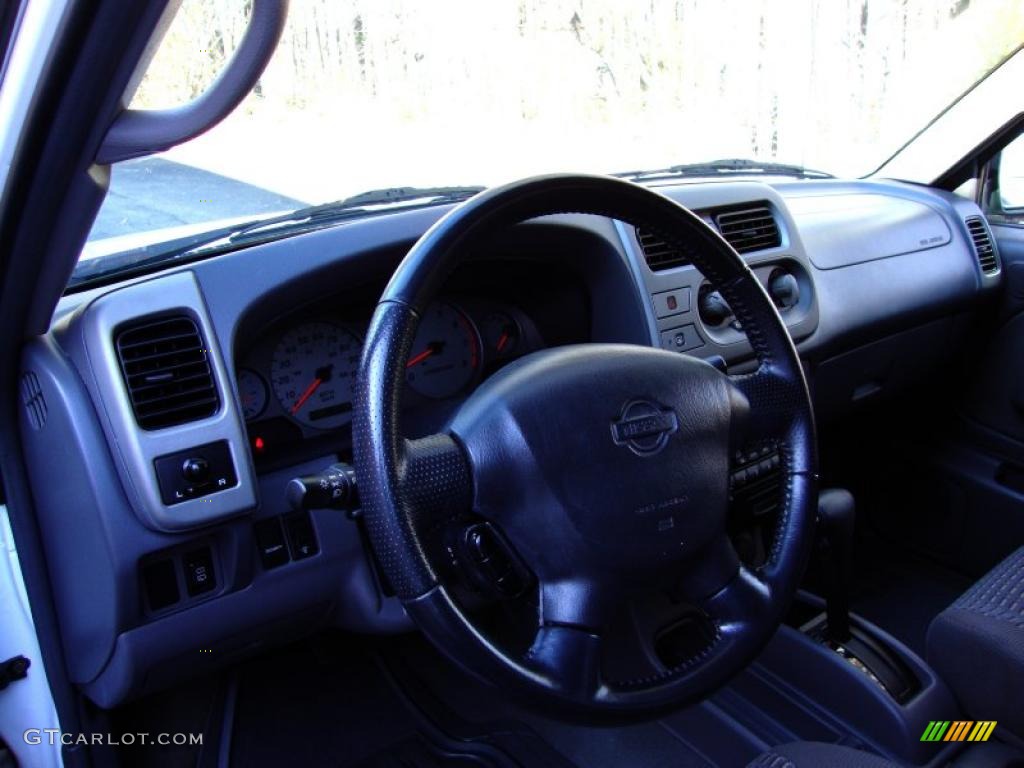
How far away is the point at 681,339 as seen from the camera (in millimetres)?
2078

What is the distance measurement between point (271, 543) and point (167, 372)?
1.35 feet

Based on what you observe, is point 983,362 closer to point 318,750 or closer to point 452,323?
point 452,323

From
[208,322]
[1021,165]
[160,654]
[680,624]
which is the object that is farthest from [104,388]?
[1021,165]

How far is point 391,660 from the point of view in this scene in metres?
2.40

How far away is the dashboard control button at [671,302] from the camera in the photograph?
2.04 meters

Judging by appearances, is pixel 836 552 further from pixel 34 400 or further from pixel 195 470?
pixel 34 400

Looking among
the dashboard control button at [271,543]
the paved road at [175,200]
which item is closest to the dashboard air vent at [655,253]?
the paved road at [175,200]

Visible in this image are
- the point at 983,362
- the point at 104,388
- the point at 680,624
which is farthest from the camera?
the point at 983,362

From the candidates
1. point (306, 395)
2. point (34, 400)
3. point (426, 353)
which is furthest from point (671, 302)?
point (34, 400)

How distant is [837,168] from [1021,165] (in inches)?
22.9

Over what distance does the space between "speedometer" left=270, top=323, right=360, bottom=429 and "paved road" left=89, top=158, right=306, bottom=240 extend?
0.98ft

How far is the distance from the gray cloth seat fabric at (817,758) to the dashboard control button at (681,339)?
34.9 inches

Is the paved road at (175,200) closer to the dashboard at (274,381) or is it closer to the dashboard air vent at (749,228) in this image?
the dashboard at (274,381)

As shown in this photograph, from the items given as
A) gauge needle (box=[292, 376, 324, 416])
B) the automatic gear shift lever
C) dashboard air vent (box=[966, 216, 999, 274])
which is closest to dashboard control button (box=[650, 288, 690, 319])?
the automatic gear shift lever
